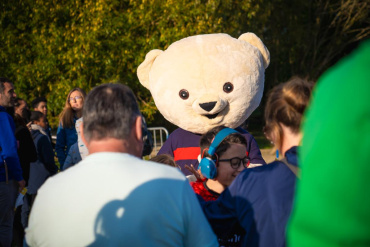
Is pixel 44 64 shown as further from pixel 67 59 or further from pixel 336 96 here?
pixel 336 96

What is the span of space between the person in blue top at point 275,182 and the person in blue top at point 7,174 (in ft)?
10.1

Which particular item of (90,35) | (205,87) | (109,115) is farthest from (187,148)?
(90,35)

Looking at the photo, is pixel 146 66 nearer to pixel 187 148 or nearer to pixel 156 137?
pixel 187 148

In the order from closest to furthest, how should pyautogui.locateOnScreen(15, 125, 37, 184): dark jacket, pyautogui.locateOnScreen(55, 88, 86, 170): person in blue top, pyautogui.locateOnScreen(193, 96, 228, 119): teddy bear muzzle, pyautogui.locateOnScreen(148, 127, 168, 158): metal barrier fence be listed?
pyautogui.locateOnScreen(193, 96, 228, 119): teddy bear muzzle
pyautogui.locateOnScreen(15, 125, 37, 184): dark jacket
pyautogui.locateOnScreen(55, 88, 86, 170): person in blue top
pyautogui.locateOnScreen(148, 127, 168, 158): metal barrier fence

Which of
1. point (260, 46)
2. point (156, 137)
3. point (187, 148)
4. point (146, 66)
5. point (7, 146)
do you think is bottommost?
point (156, 137)

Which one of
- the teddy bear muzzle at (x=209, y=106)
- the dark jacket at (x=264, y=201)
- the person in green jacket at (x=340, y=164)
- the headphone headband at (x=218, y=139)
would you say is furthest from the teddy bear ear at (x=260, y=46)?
the person in green jacket at (x=340, y=164)

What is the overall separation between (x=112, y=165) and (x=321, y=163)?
3.26 ft

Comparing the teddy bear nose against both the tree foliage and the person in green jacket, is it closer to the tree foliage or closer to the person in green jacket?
the person in green jacket

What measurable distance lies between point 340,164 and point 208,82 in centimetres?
293

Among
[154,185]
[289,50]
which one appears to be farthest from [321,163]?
[289,50]

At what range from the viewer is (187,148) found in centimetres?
389

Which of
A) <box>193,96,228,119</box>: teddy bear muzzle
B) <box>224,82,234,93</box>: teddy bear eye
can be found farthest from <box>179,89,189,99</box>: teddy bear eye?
<box>224,82,234,93</box>: teddy bear eye

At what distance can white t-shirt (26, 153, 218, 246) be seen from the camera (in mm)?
1711

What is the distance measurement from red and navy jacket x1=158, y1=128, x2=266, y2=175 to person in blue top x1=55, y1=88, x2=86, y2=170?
7.00 ft
